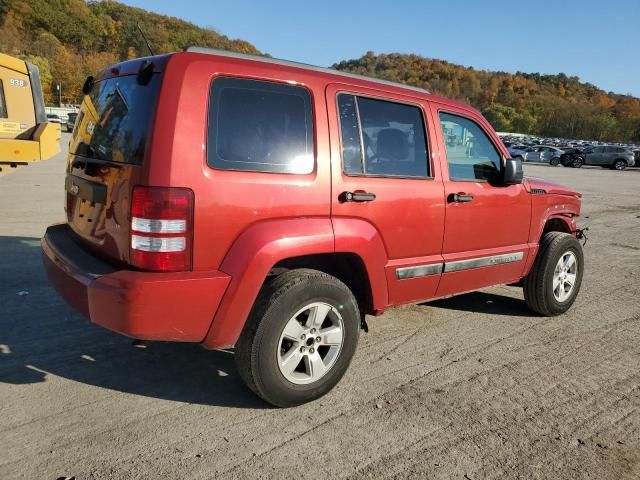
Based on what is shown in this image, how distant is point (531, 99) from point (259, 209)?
156 m

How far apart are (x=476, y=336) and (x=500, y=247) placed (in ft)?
2.52

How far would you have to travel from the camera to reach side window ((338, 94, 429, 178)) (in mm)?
3227

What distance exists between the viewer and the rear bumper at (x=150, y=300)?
257cm

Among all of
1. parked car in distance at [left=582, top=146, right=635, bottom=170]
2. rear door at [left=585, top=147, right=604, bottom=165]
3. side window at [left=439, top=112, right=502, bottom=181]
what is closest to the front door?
side window at [left=439, top=112, right=502, bottom=181]

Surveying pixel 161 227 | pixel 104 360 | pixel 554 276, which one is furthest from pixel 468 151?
pixel 104 360

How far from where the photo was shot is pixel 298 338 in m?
3.03

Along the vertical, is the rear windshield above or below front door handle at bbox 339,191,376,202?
above

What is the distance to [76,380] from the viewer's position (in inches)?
130

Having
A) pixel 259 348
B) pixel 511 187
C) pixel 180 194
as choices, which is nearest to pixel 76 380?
pixel 259 348

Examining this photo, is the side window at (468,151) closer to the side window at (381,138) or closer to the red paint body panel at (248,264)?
the side window at (381,138)

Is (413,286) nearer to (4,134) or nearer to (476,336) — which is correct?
(476,336)

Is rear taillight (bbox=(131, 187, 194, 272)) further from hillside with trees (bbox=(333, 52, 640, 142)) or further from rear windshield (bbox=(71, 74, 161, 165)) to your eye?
hillside with trees (bbox=(333, 52, 640, 142))

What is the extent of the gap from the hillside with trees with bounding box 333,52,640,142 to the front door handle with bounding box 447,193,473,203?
98062 mm

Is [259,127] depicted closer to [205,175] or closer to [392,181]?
[205,175]
